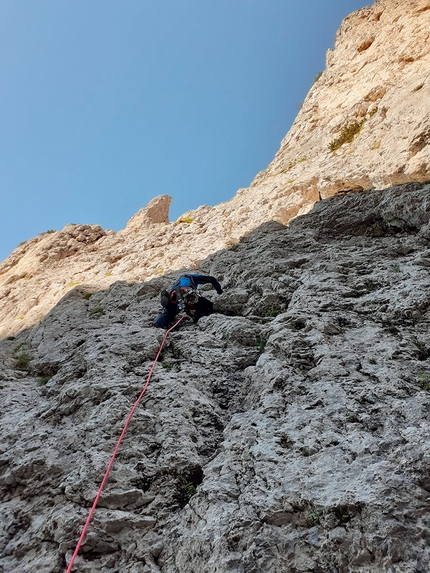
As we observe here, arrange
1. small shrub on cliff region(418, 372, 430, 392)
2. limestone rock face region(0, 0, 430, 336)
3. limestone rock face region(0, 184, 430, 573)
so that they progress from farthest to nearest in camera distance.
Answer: limestone rock face region(0, 0, 430, 336) → small shrub on cliff region(418, 372, 430, 392) → limestone rock face region(0, 184, 430, 573)

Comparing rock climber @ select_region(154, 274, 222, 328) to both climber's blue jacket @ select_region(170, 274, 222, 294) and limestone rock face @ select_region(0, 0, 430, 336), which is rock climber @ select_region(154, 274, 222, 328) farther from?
limestone rock face @ select_region(0, 0, 430, 336)

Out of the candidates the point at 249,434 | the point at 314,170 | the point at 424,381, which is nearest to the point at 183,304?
the point at 249,434

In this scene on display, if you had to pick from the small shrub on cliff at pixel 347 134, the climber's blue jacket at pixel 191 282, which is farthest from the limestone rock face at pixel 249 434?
the small shrub on cliff at pixel 347 134

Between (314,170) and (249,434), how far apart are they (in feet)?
39.5

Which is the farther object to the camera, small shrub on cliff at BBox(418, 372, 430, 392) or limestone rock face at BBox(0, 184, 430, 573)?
small shrub on cliff at BBox(418, 372, 430, 392)

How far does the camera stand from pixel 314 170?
14.4 m

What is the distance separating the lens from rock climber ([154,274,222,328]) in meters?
8.73

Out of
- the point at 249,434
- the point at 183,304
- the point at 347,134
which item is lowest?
the point at 249,434

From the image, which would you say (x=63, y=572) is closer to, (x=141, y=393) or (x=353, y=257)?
(x=141, y=393)

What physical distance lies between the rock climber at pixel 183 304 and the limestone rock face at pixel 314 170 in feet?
16.7

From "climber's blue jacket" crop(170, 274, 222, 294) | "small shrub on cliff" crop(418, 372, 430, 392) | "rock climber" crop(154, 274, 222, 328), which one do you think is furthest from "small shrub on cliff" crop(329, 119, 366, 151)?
"small shrub on cliff" crop(418, 372, 430, 392)

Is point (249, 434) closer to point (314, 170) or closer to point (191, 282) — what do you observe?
point (191, 282)

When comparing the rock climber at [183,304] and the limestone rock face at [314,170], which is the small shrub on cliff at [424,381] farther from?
the limestone rock face at [314,170]

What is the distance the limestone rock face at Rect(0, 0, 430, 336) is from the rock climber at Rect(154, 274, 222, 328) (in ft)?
16.7
